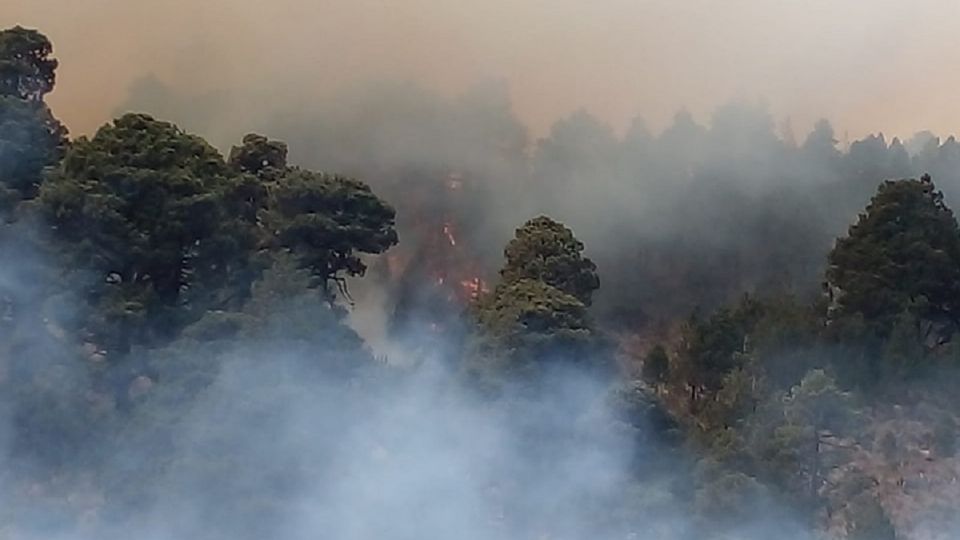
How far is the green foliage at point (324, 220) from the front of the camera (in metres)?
9.95

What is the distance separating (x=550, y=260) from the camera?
10.1 metres

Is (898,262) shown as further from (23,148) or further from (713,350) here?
(23,148)

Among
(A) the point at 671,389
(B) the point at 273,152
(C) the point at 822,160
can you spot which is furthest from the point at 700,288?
(B) the point at 273,152

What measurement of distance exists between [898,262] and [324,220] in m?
4.52

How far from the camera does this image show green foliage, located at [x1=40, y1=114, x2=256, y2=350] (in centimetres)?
919

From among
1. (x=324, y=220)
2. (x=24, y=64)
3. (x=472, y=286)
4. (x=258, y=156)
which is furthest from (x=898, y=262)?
(x=24, y=64)

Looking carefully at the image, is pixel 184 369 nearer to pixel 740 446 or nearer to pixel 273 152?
pixel 273 152

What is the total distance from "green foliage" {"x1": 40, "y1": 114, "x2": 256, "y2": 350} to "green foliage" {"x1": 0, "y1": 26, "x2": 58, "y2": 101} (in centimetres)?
114

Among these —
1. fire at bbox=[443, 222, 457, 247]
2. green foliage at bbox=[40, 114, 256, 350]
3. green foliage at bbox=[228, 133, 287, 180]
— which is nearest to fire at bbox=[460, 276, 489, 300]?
fire at bbox=[443, 222, 457, 247]

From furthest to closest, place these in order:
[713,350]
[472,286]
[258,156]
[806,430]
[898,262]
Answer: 1. [472,286]
2. [258,156]
3. [713,350]
4. [898,262]
5. [806,430]

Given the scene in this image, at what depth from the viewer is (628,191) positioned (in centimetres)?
1759

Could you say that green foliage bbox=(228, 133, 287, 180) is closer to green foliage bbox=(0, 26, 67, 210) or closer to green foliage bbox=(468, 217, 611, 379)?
green foliage bbox=(0, 26, 67, 210)

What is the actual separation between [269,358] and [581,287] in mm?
2595

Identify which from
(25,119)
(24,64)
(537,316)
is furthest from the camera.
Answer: (24,64)
